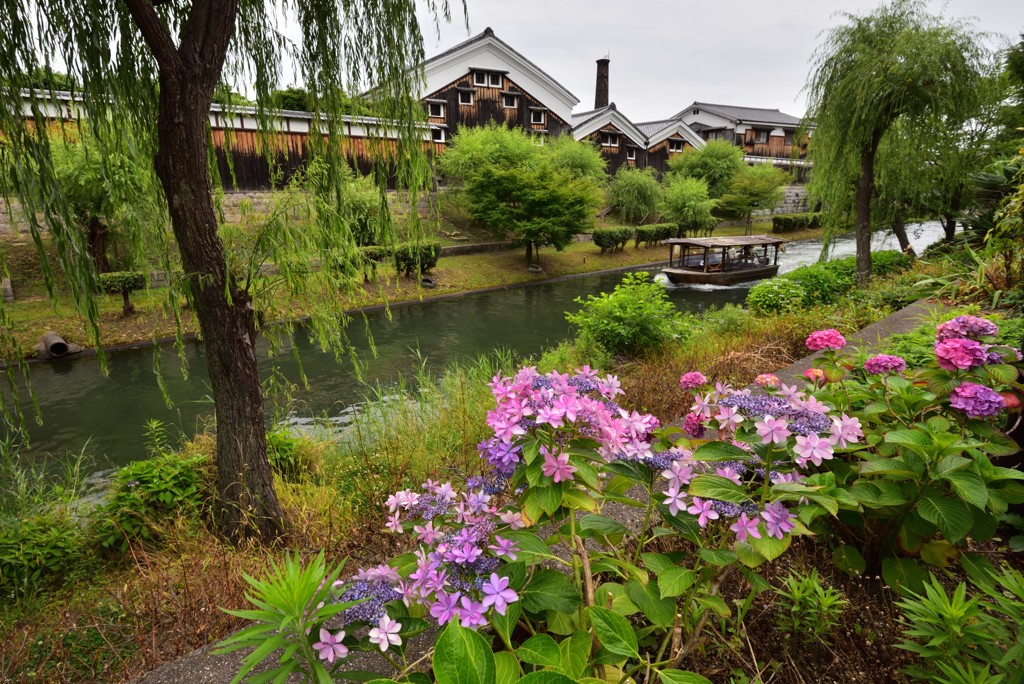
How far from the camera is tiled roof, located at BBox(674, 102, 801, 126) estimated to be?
1540 inches

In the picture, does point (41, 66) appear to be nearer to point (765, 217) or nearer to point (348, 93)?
point (348, 93)

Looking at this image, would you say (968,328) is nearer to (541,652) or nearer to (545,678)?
(541,652)

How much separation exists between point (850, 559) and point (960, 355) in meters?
0.76

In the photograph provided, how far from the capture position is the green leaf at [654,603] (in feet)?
3.64

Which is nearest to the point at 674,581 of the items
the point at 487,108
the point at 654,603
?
the point at 654,603

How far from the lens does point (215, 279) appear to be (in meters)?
3.00

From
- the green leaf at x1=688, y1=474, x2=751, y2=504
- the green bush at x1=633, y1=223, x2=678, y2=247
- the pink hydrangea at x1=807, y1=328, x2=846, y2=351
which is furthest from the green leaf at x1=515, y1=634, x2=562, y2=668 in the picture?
the green bush at x1=633, y1=223, x2=678, y2=247

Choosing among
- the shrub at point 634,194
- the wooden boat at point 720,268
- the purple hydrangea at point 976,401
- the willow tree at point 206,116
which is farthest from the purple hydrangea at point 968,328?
the shrub at point 634,194

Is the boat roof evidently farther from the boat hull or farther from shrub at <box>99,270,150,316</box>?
shrub at <box>99,270,150,316</box>

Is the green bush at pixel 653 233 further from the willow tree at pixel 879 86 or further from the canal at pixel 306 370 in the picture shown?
the willow tree at pixel 879 86

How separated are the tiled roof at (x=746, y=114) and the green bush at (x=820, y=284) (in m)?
32.7

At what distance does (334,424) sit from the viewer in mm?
7203

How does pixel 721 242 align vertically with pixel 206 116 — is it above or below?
below

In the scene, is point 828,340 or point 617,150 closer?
point 828,340
